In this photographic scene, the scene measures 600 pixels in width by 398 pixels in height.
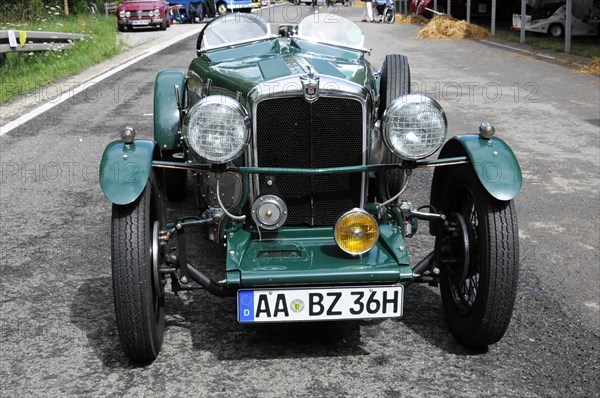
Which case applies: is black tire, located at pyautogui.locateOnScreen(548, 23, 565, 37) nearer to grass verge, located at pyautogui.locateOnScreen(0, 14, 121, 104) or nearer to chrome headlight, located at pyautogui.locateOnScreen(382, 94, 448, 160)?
grass verge, located at pyautogui.locateOnScreen(0, 14, 121, 104)

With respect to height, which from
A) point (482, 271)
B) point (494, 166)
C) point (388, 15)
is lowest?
point (388, 15)

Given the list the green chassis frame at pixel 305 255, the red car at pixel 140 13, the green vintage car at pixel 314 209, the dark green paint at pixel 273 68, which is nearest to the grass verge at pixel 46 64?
the red car at pixel 140 13

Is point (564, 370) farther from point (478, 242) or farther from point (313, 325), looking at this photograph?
point (313, 325)

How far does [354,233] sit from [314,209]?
45 cm

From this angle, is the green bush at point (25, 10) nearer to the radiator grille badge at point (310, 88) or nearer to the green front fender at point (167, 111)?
the green front fender at point (167, 111)

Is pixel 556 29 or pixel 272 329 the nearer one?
pixel 272 329

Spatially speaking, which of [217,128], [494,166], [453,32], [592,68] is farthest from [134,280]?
[453,32]

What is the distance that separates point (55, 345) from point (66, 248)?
1580 mm

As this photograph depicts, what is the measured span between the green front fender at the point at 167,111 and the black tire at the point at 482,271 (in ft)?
8.03

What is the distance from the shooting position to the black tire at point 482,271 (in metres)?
3.88

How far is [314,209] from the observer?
4.42m

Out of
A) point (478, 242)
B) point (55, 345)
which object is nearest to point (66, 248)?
point (55, 345)

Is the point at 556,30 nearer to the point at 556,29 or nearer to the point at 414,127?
the point at 556,29

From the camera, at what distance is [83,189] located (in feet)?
23.5
